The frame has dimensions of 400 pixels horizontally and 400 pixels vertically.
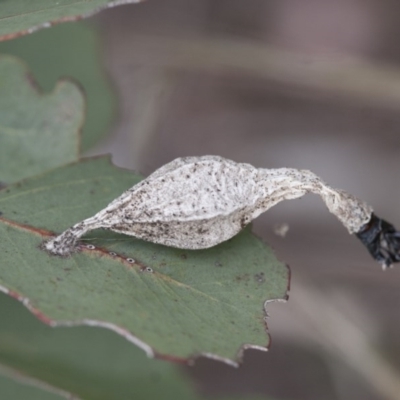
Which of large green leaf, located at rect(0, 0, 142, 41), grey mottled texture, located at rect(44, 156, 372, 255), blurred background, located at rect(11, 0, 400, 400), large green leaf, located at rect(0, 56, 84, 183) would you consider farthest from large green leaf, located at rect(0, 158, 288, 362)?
blurred background, located at rect(11, 0, 400, 400)

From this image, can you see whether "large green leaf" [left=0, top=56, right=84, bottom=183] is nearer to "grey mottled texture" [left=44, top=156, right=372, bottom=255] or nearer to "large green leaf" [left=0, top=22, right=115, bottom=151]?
"grey mottled texture" [left=44, top=156, right=372, bottom=255]

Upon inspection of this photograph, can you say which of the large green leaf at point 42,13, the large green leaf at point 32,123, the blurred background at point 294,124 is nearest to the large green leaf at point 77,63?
the blurred background at point 294,124

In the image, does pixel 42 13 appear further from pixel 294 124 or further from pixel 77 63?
pixel 294 124

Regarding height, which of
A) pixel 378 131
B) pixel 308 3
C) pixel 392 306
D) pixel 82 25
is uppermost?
pixel 308 3

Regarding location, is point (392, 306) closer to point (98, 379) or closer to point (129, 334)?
point (98, 379)

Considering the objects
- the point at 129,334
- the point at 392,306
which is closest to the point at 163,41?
the point at 392,306

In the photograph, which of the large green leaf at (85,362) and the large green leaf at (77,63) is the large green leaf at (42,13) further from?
the large green leaf at (77,63)
